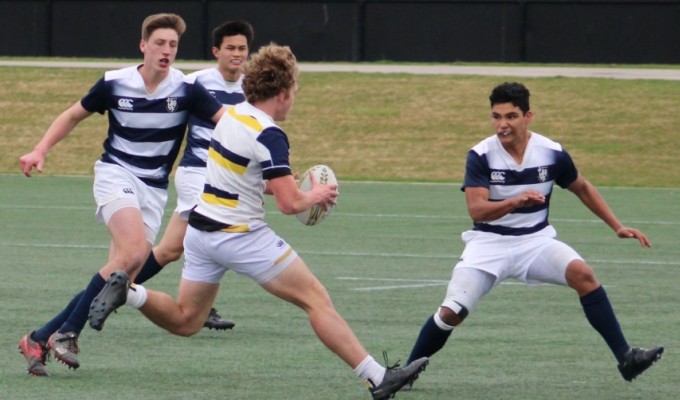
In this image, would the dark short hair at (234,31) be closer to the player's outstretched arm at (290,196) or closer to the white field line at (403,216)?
the player's outstretched arm at (290,196)

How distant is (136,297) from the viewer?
8039mm

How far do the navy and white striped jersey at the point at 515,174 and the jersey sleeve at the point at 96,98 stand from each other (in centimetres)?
229

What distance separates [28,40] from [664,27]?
1389 cm

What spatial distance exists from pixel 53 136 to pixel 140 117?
530 millimetres

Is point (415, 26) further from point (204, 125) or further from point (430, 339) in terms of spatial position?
point (430, 339)

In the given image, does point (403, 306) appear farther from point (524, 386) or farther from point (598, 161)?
A: point (598, 161)

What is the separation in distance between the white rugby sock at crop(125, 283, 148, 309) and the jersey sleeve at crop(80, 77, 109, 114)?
1.57 metres

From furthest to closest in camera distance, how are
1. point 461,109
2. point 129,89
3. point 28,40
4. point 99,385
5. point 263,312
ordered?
point 28,40
point 461,109
point 263,312
point 129,89
point 99,385

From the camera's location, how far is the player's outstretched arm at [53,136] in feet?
29.1

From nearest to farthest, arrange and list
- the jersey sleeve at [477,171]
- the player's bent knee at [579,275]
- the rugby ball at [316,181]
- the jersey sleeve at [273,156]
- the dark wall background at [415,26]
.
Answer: the jersey sleeve at [273,156] → the rugby ball at [316,181] → the player's bent knee at [579,275] → the jersey sleeve at [477,171] → the dark wall background at [415,26]

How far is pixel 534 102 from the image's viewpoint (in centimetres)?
2741

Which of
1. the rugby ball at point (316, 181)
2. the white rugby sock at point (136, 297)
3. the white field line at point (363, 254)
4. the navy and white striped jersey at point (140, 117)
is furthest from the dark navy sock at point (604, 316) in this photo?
the white field line at point (363, 254)

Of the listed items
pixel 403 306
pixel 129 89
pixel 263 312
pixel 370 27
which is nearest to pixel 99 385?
pixel 129 89

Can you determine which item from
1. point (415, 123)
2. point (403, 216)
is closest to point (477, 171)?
point (403, 216)
